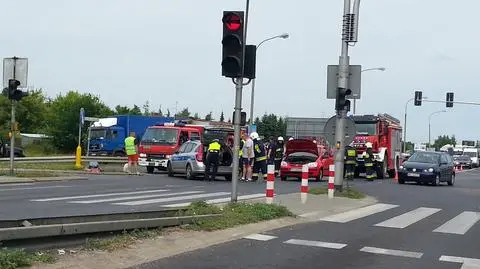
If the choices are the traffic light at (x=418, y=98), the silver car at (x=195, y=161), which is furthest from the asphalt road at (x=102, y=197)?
the traffic light at (x=418, y=98)

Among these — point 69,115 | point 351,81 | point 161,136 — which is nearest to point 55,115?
point 69,115

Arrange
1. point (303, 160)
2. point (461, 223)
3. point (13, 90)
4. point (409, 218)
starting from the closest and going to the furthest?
point (461, 223) → point (409, 218) → point (13, 90) → point (303, 160)

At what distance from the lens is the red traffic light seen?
40.1 feet

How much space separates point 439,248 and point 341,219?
11.6 feet

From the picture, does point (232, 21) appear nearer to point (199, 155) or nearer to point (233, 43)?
point (233, 43)

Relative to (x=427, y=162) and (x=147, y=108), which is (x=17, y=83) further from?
(x=147, y=108)

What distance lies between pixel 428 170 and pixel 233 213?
17.5m

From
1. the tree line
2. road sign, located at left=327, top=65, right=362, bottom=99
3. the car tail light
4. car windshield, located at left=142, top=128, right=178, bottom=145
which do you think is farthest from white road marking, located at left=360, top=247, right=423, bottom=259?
the tree line

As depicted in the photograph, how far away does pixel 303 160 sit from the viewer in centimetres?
2736

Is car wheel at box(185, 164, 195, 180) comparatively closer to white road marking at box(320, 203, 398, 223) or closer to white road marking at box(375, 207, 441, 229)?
white road marking at box(320, 203, 398, 223)

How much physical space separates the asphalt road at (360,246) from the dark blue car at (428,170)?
12492mm

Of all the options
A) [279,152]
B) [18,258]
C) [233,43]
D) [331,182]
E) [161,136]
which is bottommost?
[18,258]

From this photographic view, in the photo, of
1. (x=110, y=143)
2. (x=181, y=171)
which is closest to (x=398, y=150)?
(x=181, y=171)

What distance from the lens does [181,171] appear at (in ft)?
84.8
